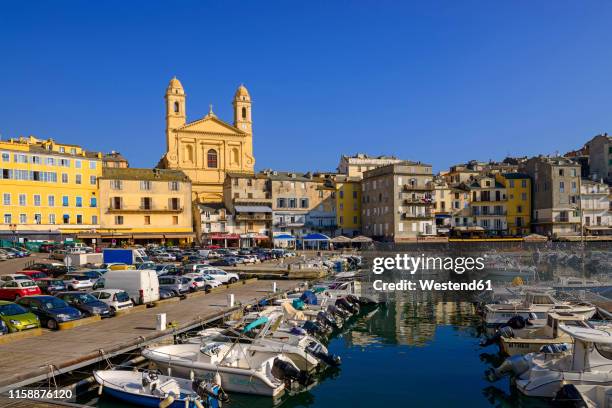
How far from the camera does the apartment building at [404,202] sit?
81500 millimetres

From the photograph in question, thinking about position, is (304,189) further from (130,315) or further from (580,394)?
(580,394)

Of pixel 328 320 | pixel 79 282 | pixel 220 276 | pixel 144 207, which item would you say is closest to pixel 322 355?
pixel 328 320

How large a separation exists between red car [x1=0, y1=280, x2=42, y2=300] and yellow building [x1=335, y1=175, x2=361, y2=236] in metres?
61.5

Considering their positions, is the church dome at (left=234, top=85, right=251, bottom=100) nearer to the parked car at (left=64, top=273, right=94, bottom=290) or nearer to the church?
the church

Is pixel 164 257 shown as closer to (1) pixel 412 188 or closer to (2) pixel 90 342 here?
(2) pixel 90 342

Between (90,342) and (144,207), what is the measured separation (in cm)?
5938

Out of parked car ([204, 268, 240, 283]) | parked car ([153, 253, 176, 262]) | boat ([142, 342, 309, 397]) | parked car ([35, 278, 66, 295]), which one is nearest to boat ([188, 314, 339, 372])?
boat ([142, 342, 309, 397])

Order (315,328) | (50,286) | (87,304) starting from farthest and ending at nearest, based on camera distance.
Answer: (50,286), (315,328), (87,304)

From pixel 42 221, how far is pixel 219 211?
26.4 metres

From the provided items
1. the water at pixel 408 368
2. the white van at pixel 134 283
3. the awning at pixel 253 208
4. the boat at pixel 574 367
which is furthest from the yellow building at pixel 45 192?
the boat at pixel 574 367

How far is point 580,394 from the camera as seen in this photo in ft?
59.0

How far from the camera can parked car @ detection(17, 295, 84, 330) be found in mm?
24875

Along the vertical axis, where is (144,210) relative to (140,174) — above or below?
below

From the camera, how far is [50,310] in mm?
25266
